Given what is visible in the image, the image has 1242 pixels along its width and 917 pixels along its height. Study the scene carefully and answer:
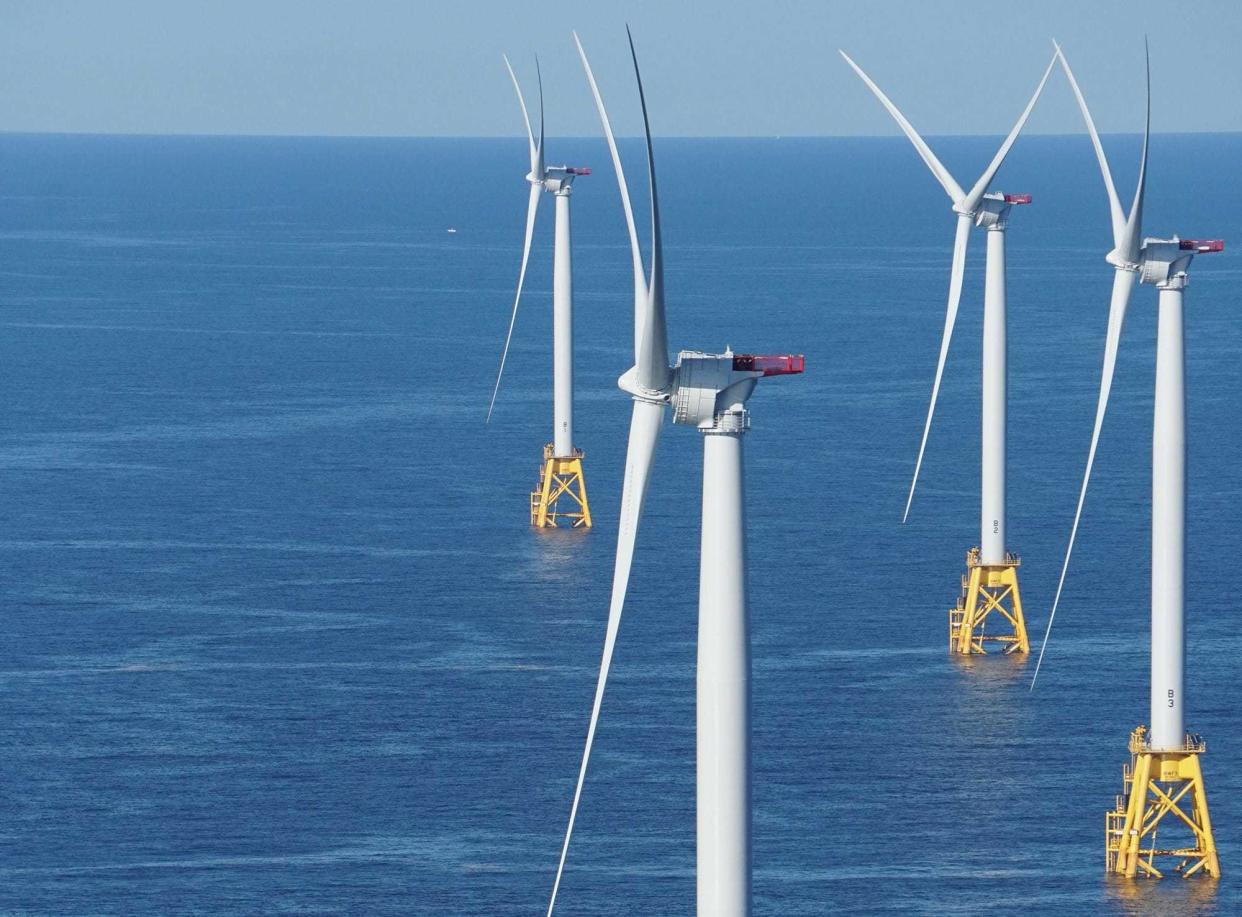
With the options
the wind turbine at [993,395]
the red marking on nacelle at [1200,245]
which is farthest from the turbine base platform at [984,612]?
the red marking on nacelle at [1200,245]

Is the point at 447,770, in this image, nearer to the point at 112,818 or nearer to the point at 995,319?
the point at 112,818

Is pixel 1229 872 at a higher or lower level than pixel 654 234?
lower

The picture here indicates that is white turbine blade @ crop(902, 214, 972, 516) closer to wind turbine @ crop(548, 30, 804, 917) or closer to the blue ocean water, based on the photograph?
the blue ocean water

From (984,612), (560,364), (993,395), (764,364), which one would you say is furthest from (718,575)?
(560,364)

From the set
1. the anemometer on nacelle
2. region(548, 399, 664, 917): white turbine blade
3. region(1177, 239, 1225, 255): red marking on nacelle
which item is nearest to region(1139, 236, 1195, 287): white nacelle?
the anemometer on nacelle

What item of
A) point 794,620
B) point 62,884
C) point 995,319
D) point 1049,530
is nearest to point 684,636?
point 794,620
